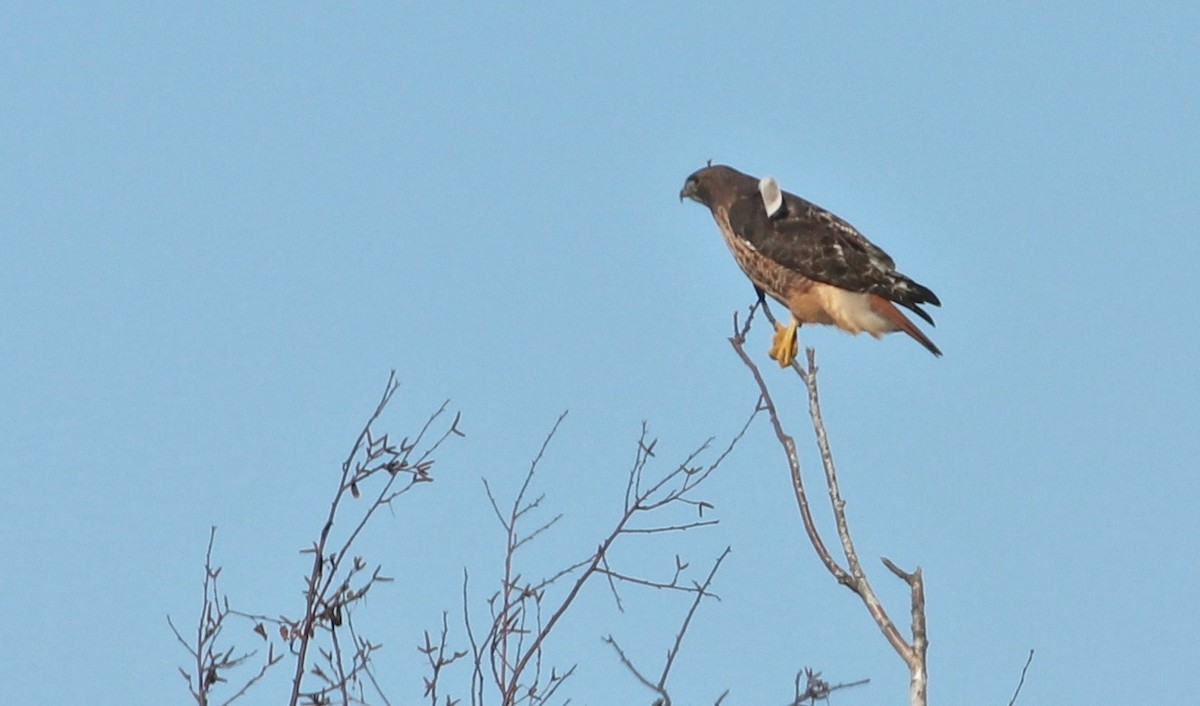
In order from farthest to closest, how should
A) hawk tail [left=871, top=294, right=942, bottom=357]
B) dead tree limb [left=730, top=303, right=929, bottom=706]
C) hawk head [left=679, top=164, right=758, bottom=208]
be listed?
1. hawk head [left=679, top=164, right=758, bottom=208]
2. hawk tail [left=871, top=294, right=942, bottom=357]
3. dead tree limb [left=730, top=303, right=929, bottom=706]

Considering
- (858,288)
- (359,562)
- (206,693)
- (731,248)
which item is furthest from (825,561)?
(731,248)

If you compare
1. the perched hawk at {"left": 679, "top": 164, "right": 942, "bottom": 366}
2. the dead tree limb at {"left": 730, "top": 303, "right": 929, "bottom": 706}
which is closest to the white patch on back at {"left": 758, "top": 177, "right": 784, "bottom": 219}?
the perched hawk at {"left": 679, "top": 164, "right": 942, "bottom": 366}

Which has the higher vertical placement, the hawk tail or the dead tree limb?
the hawk tail

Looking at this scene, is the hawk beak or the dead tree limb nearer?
the dead tree limb

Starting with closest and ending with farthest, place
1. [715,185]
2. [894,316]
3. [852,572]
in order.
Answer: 1. [852,572]
2. [894,316]
3. [715,185]

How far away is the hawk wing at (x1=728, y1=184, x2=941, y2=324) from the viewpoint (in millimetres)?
6750

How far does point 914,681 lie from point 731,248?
429 cm

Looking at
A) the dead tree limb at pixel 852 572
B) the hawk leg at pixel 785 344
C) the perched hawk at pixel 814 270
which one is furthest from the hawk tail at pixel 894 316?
the dead tree limb at pixel 852 572

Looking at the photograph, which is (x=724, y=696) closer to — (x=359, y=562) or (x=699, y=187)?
(x=359, y=562)

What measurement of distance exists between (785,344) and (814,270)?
33 centimetres

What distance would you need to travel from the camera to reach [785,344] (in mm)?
6902

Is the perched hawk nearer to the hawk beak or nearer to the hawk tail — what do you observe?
the hawk tail

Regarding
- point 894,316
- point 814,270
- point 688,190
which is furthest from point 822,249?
point 688,190

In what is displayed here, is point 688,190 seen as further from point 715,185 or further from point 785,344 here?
point 785,344
